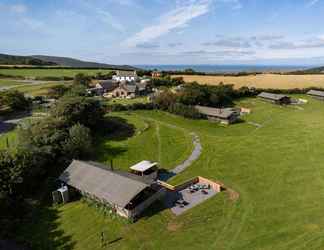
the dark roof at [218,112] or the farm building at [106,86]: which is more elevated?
the farm building at [106,86]

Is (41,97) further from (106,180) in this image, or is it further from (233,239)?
(233,239)

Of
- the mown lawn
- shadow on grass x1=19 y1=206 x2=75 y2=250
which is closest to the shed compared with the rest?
shadow on grass x1=19 y1=206 x2=75 y2=250

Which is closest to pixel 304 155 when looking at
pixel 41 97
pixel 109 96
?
pixel 109 96

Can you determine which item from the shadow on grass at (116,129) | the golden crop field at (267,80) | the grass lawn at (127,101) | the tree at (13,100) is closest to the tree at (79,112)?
the shadow on grass at (116,129)

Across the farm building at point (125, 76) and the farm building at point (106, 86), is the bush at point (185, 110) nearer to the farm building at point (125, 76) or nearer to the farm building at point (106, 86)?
the farm building at point (106, 86)

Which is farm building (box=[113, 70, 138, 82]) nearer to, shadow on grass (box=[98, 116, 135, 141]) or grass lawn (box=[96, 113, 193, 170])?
shadow on grass (box=[98, 116, 135, 141])

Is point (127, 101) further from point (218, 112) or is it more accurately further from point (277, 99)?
point (277, 99)
